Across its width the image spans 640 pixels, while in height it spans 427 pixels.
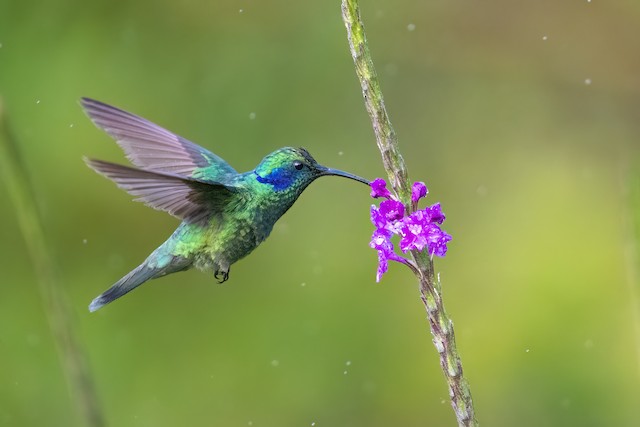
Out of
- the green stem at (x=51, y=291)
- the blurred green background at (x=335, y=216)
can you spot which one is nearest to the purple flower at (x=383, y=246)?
the green stem at (x=51, y=291)

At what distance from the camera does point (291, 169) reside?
201 cm

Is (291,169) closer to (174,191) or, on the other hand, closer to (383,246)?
(174,191)

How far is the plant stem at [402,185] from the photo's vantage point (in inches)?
46.5

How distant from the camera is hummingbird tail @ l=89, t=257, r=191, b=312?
6.82ft

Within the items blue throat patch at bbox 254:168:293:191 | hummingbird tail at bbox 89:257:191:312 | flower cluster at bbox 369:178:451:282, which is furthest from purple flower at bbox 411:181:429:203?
hummingbird tail at bbox 89:257:191:312

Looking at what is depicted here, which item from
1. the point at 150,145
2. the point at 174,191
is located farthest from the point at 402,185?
the point at 150,145

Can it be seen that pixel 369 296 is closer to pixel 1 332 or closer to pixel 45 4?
pixel 1 332

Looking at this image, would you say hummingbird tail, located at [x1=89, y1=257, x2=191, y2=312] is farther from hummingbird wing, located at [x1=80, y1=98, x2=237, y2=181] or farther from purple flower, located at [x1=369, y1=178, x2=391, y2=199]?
purple flower, located at [x1=369, y1=178, x2=391, y2=199]

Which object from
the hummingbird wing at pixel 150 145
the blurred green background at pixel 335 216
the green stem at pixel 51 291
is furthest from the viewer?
the blurred green background at pixel 335 216

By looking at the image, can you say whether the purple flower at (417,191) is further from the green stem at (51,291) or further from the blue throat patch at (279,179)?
the blue throat patch at (279,179)

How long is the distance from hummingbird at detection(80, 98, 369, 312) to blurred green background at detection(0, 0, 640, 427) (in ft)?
6.00

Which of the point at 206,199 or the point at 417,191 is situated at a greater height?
the point at 417,191

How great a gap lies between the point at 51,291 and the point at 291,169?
134 centimetres

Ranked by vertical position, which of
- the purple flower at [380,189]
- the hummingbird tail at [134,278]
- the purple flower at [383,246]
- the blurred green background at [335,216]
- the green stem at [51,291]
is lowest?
the blurred green background at [335,216]
